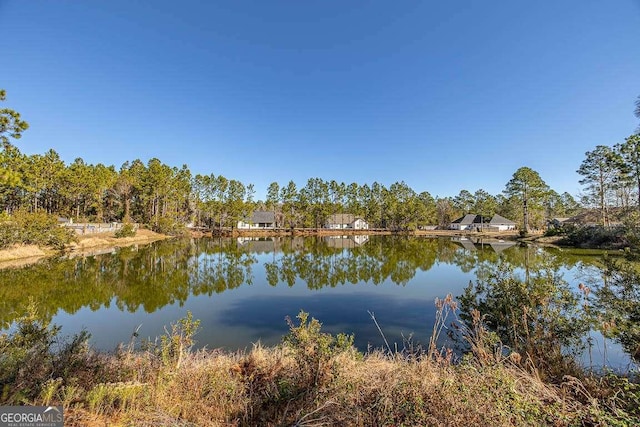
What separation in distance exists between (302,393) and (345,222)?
7208 cm

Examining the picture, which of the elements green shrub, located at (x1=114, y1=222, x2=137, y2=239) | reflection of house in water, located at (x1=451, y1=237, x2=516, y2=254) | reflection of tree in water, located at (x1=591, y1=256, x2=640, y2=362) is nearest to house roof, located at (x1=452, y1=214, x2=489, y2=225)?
reflection of house in water, located at (x1=451, y1=237, x2=516, y2=254)

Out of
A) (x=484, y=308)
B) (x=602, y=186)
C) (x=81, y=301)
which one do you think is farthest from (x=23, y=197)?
(x=602, y=186)

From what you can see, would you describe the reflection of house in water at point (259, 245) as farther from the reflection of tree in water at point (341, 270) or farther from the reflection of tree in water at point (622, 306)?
the reflection of tree in water at point (622, 306)

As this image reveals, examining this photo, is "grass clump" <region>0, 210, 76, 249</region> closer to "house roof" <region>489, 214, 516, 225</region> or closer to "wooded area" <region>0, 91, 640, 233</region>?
"wooded area" <region>0, 91, 640, 233</region>

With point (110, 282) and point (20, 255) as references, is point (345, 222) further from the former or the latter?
point (110, 282)

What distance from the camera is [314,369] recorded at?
Answer: 3.57 metres

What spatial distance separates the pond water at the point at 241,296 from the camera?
8.12 meters

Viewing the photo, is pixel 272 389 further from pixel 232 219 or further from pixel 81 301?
pixel 232 219

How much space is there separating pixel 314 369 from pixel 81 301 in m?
12.1

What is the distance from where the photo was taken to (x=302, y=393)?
11.1 feet

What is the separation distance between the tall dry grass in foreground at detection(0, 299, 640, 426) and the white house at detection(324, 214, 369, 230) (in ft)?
224

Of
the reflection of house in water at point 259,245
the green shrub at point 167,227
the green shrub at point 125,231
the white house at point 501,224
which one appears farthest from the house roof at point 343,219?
the green shrub at point 125,231

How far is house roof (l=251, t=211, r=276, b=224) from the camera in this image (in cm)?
6938

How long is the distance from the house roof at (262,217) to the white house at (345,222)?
538 inches
